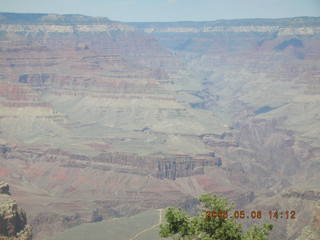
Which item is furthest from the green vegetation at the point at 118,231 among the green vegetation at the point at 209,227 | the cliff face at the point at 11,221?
the green vegetation at the point at 209,227

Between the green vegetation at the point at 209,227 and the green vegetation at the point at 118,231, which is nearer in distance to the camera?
the green vegetation at the point at 209,227

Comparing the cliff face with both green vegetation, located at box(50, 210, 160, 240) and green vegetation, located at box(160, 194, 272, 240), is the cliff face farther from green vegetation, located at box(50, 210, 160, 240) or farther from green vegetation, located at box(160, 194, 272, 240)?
green vegetation, located at box(160, 194, 272, 240)

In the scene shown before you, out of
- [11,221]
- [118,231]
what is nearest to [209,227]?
[11,221]

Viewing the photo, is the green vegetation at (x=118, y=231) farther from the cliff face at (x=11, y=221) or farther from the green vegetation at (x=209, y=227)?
the green vegetation at (x=209, y=227)

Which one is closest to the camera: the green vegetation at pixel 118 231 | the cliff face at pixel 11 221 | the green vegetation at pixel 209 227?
the green vegetation at pixel 209 227

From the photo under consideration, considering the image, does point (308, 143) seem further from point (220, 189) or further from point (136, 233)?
point (136, 233)

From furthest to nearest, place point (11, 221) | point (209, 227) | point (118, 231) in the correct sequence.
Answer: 1. point (118, 231)
2. point (11, 221)
3. point (209, 227)

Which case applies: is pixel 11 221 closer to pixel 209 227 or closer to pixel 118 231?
pixel 118 231

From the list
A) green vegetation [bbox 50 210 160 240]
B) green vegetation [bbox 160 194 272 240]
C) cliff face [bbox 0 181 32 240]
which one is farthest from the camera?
green vegetation [bbox 50 210 160 240]

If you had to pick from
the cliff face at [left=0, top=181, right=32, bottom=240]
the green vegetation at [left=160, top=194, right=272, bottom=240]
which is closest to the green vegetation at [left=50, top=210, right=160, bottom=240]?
the cliff face at [left=0, top=181, right=32, bottom=240]
